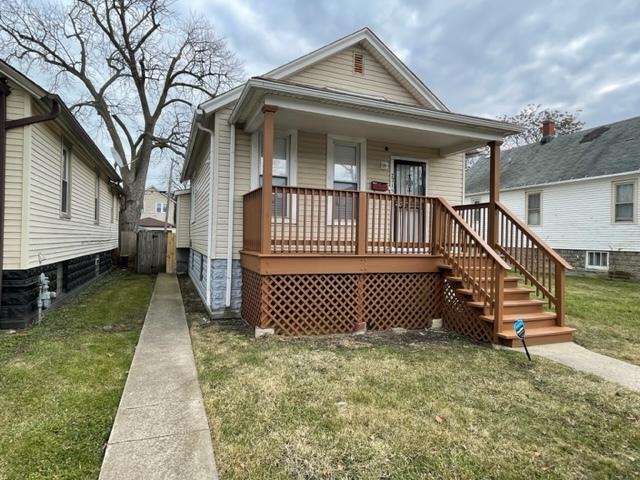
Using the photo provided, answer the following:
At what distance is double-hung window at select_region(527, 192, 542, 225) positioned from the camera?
16.0 m

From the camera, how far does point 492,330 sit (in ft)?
17.9

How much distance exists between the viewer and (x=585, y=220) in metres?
14.1

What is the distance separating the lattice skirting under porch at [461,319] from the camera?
563 centimetres

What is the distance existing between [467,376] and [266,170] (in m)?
3.73

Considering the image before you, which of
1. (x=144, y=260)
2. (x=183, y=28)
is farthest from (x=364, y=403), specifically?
(x=183, y=28)

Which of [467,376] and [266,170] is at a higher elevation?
[266,170]

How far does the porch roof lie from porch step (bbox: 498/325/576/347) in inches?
140

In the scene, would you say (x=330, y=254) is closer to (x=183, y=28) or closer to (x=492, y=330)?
(x=492, y=330)

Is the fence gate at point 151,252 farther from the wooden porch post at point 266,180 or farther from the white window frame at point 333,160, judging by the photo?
the wooden porch post at point 266,180

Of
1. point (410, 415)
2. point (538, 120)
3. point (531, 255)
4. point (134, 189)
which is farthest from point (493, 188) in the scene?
point (538, 120)

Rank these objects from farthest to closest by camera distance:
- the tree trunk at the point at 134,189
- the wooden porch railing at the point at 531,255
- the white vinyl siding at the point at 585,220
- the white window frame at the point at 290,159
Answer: the tree trunk at the point at 134,189
the white vinyl siding at the point at 585,220
the white window frame at the point at 290,159
the wooden porch railing at the point at 531,255

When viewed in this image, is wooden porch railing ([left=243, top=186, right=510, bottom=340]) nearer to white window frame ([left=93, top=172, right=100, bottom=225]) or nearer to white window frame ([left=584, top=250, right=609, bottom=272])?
white window frame ([left=93, top=172, right=100, bottom=225])

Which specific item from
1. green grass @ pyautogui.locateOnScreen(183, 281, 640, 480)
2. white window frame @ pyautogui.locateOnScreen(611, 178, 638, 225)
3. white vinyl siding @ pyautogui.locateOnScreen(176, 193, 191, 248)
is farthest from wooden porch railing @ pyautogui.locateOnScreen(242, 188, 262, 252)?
white window frame @ pyautogui.locateOnScreen(611, 178, 638, 225)

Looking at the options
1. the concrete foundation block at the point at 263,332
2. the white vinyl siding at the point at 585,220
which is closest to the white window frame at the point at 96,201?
the concrete foundation block at the point at 263,332
